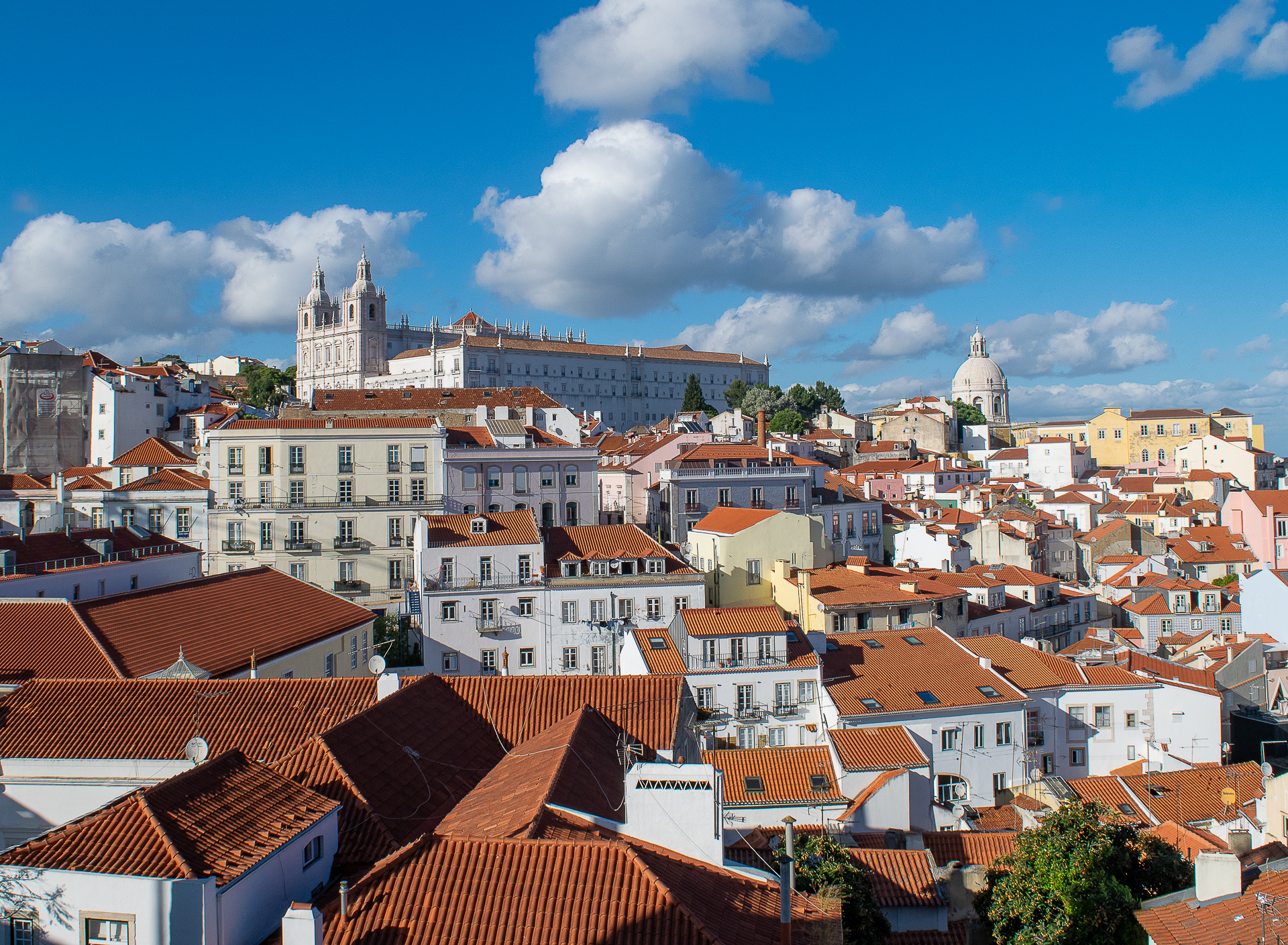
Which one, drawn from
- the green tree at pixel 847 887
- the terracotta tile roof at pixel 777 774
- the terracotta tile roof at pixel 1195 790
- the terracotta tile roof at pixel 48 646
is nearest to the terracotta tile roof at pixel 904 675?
the terracotta tile roof at pixel 777 774

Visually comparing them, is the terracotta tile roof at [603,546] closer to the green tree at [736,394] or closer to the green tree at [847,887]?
the green tree at [847,887]

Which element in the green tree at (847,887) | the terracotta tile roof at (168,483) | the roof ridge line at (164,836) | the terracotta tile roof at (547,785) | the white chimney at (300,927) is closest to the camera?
the white chimney at (300,927)

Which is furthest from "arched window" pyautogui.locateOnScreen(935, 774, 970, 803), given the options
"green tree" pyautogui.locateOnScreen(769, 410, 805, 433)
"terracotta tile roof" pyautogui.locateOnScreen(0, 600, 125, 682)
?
"green tree" pyautogui.locateOnScreen(769, 410, 805, 433)

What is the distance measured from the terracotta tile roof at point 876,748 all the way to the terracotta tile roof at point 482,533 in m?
14.8

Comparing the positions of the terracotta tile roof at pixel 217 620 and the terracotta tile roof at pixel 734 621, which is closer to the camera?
the terracotta tile roof at pixel 217 620

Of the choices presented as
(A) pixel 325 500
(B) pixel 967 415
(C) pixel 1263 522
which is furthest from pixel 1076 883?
(B) pixel 967 415

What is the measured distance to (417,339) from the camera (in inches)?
5728

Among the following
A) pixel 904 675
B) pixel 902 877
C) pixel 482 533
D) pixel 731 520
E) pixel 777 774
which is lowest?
pixel 777 774

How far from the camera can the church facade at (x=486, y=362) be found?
134 meters

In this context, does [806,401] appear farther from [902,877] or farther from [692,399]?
[902,877]

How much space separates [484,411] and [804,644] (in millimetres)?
28464

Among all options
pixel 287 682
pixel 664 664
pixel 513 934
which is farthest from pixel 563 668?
pixel 513 934

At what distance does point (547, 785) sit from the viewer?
14.1 m

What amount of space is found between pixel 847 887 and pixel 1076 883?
11.1 feet
